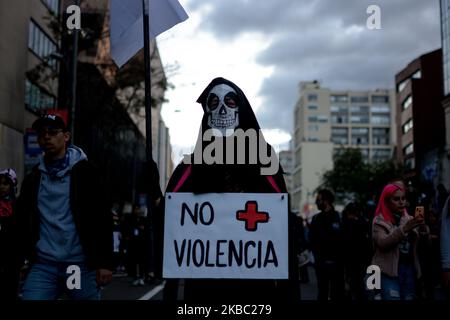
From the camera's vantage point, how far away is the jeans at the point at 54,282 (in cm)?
415

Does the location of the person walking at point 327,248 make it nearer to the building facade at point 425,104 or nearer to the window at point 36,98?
the window at point 36,98

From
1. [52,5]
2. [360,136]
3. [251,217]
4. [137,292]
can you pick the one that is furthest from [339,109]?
[251,217]

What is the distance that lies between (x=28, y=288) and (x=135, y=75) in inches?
1169

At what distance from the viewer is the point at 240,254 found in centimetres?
360

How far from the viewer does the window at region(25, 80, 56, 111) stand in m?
35.6

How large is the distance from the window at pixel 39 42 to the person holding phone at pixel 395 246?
30.2 metres

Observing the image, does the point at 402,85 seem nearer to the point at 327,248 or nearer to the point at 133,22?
the point at 327,248

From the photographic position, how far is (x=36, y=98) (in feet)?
123

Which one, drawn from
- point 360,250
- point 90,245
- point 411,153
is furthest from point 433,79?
point 90,245

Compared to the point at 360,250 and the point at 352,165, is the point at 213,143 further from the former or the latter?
the point at 352,165

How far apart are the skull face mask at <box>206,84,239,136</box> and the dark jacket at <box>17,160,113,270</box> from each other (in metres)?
0.88

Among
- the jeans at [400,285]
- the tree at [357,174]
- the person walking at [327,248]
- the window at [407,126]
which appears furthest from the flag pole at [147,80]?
the window at [407,126]

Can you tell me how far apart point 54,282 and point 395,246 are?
279 cm

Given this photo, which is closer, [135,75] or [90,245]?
[90,245]
